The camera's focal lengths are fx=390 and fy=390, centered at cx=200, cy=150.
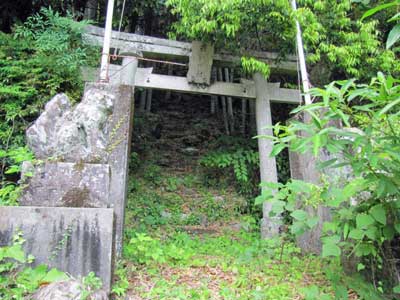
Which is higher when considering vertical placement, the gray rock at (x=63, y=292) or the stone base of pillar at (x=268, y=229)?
the stone base of pillar at (x=268, y=229)

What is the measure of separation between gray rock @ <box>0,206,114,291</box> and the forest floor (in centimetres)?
Answer: 29

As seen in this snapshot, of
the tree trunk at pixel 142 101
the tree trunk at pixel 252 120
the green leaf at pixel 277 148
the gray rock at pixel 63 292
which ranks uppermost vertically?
the tree trunk at pixel 142 101

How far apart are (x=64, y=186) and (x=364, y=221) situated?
6.83ft

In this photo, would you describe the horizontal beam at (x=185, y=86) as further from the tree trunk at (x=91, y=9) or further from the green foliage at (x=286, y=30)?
the tree trunk at (x=91, y=9)

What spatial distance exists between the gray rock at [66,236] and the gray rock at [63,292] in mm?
208

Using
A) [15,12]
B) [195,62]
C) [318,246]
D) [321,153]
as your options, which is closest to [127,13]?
[15,12]

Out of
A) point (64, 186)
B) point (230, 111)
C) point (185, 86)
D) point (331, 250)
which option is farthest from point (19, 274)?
point (230, 111)

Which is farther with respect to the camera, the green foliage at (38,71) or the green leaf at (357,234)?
the green foliage at (38,71)

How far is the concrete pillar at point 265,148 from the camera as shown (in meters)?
4.89

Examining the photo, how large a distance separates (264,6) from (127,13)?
3392 millimetres

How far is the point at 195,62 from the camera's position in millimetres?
5227

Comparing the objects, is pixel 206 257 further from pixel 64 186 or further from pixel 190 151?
pixel 190 151

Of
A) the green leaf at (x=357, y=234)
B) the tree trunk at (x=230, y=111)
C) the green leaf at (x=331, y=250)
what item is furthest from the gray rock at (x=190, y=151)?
the green leaf at (x=357, y=234)

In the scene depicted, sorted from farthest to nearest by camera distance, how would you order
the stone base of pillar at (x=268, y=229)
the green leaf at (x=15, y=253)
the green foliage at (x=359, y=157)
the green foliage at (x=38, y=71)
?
1. the stone base of pillar at (x=268, y=229)
2. the green foliage at (x=38, y=71)
3. the green leaf at (x=15, y=253)
4. the green foliage at (x=359, y=157)
